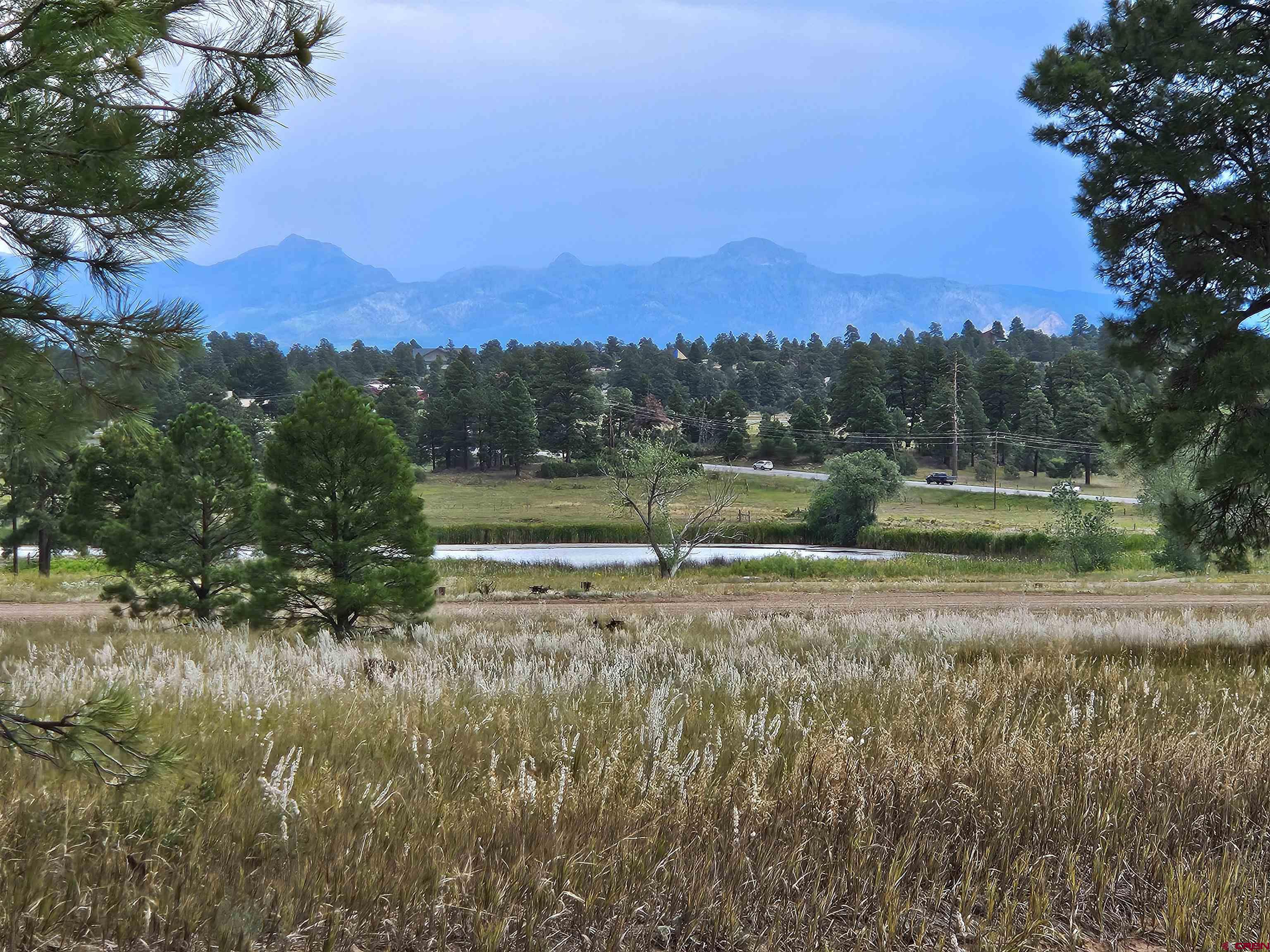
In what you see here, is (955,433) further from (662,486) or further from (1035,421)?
(662,486)

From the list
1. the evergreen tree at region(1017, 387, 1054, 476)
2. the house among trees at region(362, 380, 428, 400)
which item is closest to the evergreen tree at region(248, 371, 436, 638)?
the house among trees at region(362, 380, 428, 400)

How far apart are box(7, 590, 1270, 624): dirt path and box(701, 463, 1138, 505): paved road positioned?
57712 mm

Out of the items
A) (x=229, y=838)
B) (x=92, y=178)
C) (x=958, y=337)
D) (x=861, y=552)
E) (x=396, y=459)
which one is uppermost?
(x=958, y=337)

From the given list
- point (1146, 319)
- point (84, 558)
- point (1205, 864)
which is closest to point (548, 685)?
point (1205, 864)

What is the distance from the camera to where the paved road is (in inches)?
3499

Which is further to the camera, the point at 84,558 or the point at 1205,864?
the point at 84,558

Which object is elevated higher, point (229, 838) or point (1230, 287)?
point (1230, 287)

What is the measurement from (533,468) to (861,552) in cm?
5102

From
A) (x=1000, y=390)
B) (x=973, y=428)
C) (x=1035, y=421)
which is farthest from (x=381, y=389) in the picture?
(x=1035, y=421)

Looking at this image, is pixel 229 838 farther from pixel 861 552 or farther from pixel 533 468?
pixel 533 468

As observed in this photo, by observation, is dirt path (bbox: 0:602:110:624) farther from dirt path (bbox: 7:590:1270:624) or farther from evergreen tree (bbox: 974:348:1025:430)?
evergreen tree (bbox: 974:348:1025:430)

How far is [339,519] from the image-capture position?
13.5 m

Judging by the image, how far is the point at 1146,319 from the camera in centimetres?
1257

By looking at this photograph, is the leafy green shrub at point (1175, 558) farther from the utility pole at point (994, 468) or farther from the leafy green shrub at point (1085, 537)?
the utility pole at point (994, 468)
